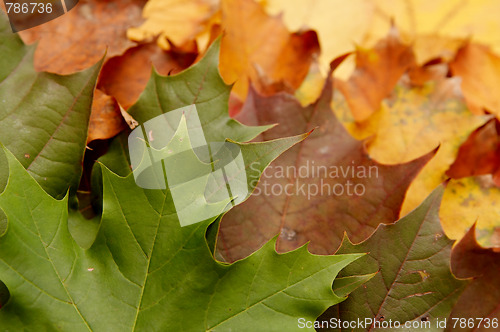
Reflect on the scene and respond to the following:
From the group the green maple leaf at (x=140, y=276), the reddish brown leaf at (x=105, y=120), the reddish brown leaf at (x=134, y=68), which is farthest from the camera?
the reddish brown leaf at (x=134, y=68)

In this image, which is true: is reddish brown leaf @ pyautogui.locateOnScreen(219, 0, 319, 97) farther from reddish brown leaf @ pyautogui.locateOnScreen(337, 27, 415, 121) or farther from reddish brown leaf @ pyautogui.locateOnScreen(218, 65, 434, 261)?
reddish brown leaf @ pyautogui.locateOnScreen(218, 65, 434, 261)

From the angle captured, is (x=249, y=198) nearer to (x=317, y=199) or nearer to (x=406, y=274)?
(x=317, y=199)

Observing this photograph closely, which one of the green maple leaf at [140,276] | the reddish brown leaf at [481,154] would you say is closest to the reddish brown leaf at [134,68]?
the green maple leaf at [140,276]

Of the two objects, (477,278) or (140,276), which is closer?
(140,276)

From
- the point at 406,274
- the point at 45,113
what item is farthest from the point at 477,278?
the point at 45,113

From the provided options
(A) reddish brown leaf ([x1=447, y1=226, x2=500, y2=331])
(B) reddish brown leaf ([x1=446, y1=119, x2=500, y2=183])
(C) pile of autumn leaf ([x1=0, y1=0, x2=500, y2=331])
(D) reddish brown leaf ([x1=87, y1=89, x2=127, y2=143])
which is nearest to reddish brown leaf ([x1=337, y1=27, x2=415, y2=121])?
(C) pile of autumn leaf ([x1=0, y1=0, x2=500, y2=331])

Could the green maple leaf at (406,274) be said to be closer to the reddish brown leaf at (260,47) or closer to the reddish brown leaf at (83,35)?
the reddish brown leaf at (260,47)

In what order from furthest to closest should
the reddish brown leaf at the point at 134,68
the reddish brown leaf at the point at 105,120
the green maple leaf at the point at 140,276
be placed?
the reddish brown leaf at the point at 134,68, the reddish brown leaf at the point at 105,120, the green maple leaf at the point at 140,276
